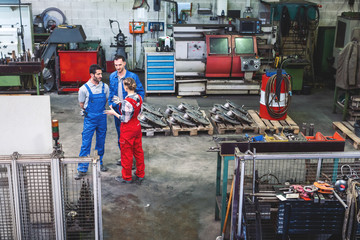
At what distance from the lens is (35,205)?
3664 mm

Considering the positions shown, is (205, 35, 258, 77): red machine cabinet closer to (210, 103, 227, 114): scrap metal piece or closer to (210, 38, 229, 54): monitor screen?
(210, 38, 229, 54): monitor screen

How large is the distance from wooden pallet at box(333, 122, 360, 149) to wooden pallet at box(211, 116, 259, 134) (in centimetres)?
150

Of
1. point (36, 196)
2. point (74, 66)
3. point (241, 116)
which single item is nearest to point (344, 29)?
point (241, 116)

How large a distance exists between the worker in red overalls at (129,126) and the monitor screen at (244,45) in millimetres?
4980

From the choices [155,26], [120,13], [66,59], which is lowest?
[66,59]

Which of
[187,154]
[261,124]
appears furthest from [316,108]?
[187,154]

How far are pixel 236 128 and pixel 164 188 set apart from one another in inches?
93.9

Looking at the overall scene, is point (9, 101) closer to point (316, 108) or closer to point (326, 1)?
point (316, 108)

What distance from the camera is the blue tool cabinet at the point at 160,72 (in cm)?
993

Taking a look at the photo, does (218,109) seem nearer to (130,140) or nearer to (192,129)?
(192,129)

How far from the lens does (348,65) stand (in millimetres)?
8336

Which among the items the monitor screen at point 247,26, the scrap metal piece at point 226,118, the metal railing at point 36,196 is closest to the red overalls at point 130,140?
the metal railing at point 36,196

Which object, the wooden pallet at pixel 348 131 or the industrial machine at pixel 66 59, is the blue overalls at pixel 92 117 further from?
the industrial machine at pixel 66 59

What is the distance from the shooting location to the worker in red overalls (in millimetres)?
5492
